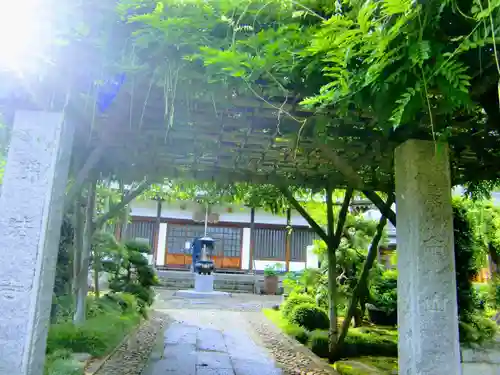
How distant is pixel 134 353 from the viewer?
540 cm

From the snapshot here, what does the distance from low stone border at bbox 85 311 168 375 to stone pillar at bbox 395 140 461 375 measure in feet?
10.1

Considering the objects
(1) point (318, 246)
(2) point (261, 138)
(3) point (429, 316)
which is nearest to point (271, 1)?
(2) point (261, 138)

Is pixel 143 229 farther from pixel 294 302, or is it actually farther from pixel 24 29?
pixel 24 29

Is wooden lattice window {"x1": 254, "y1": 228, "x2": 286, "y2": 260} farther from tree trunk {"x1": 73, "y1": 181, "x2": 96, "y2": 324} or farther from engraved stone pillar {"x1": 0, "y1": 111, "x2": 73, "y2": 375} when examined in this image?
engraved stone pillar {"x1": 0, "y1": 111, "x2": 73, "y2": 375}

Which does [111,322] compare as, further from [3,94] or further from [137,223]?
[137,223]

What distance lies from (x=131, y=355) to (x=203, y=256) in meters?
9.56

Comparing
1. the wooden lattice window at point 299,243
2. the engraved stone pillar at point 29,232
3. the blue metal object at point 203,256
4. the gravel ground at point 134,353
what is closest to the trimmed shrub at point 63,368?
the gravel ground at point 134,353

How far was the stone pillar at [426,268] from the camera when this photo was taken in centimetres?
249

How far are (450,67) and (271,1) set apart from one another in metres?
Result: 0.92

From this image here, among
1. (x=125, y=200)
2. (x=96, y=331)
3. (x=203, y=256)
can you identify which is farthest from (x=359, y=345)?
(x=203, y=256)

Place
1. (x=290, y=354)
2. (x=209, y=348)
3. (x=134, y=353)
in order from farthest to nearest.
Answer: (x=209, y=348) → (x=290, y=354) → (x=134, y=353)

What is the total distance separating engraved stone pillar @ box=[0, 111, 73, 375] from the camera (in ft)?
7.04

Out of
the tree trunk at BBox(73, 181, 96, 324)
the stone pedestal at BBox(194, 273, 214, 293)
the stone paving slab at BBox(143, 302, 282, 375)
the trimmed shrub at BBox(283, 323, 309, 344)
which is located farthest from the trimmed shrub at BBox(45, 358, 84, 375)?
the stone pedestal at BBox(194, 273, 214, 293)

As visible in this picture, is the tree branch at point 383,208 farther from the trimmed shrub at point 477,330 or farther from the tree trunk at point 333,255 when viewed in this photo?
the trimmed shrub at point 477,330
